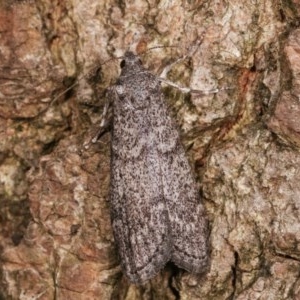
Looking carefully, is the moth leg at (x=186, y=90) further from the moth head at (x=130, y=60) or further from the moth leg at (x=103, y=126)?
the moth leg at (x=103, y=126)

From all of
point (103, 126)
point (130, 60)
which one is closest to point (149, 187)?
point (103, 126)

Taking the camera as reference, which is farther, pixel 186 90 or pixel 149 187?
pixel 149 187

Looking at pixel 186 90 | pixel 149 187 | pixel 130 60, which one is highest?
pixel 130 60

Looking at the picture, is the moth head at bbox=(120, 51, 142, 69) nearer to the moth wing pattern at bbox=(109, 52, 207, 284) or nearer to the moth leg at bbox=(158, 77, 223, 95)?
the moth wing pattern at bbox=(109, 52, 207, 284)

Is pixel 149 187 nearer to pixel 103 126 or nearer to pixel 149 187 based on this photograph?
pixel 149 187

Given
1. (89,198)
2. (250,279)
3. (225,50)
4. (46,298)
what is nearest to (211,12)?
(225,50)

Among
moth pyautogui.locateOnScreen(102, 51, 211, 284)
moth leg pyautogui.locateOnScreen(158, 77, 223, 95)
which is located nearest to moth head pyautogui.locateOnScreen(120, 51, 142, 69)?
moth pyautogui.locateOnScreen(102, 51, 211, 284)

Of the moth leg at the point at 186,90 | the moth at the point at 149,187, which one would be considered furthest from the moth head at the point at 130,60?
the moth leg at the point at 186,90
